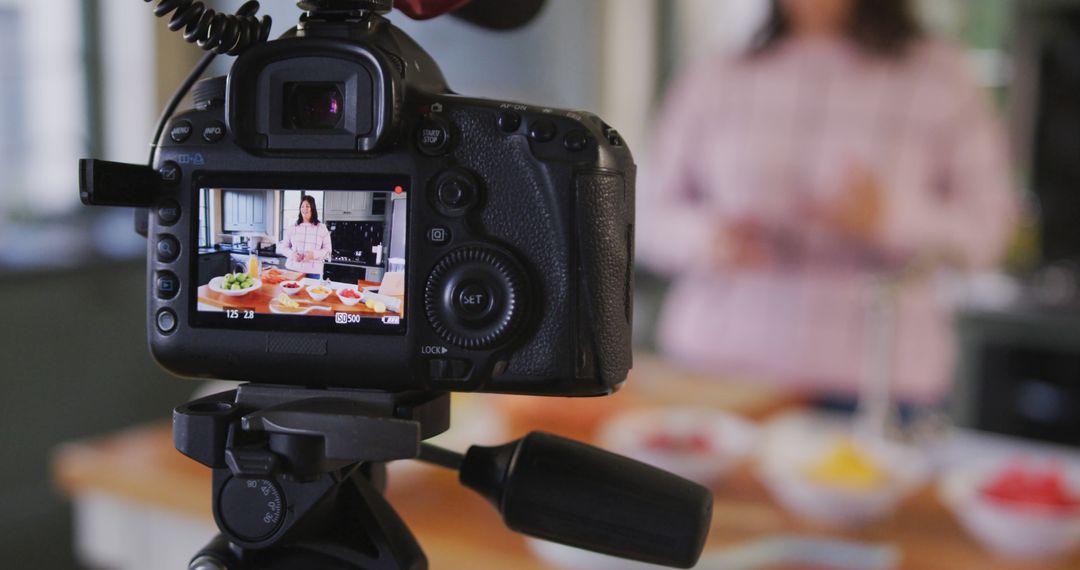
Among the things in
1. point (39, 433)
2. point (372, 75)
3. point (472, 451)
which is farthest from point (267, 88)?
point (39, 433)

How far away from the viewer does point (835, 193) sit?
1.93 m

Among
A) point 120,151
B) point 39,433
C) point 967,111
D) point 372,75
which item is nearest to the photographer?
point 372,75

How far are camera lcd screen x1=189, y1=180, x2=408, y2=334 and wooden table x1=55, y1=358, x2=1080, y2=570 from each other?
2.32ft

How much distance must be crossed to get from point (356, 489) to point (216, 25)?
22 centimetres

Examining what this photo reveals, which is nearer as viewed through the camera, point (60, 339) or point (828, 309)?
point (828, 309)

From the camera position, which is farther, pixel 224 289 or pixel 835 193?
pixel 835 193

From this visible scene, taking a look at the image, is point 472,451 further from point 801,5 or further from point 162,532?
point 801,5

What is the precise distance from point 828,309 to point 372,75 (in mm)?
1697

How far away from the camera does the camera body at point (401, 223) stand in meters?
0.42

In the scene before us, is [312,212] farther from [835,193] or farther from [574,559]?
[835,193]

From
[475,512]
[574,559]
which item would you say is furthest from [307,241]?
[475,512]

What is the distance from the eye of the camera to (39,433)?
2557 millimetres

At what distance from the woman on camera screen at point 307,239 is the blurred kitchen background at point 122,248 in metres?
1.82

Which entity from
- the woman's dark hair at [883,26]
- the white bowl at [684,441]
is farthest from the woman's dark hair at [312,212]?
the woman's dark hair at [883,26]
